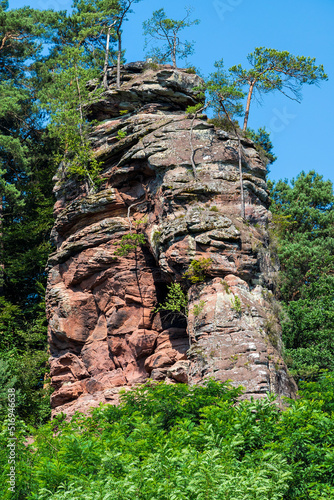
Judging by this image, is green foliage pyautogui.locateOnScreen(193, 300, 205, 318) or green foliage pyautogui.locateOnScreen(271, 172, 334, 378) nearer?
green foliage pyautogui.locateOnScreen(193, 300, 205, 318)

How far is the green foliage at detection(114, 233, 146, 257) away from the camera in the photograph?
19.0 meters

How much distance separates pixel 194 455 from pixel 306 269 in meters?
19.8

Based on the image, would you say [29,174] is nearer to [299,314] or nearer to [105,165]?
[105,165]

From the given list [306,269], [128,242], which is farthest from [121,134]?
[306,269]

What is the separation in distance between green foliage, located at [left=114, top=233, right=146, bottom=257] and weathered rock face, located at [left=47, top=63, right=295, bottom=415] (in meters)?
0.29

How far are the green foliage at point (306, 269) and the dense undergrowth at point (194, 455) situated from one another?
9.25 m

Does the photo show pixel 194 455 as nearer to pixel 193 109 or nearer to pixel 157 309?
pixel 157 309

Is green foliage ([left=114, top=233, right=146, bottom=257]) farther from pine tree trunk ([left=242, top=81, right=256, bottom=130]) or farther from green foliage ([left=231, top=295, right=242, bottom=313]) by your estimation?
pine tree trunk ([left=242, top=81, right=256, bottom=130])

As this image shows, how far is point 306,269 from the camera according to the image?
90.8 ft

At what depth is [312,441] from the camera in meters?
10.1

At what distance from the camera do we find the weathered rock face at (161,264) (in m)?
15.9

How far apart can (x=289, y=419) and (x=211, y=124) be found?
38.8 feet

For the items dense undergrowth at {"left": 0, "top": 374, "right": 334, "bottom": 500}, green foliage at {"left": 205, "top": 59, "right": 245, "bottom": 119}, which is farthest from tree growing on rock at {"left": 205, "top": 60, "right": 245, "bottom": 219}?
dense undergrowth at {"left": 0, "top": 374, "right": 334, "bottom": 500}

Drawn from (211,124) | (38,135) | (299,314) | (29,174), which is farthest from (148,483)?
(38,135)
